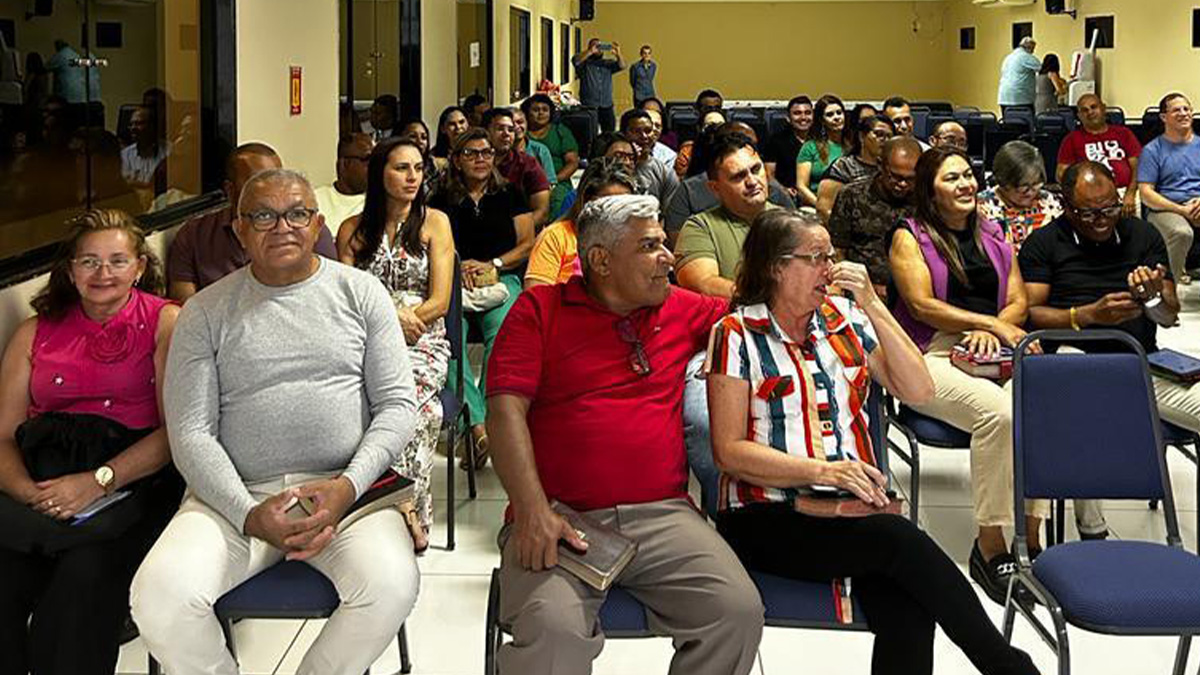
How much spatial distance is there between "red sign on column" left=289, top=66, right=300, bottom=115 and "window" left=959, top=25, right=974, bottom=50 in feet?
70.5

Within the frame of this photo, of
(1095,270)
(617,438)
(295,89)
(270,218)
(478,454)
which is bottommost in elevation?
(478,454)

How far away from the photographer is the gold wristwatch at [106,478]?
10.6 feet

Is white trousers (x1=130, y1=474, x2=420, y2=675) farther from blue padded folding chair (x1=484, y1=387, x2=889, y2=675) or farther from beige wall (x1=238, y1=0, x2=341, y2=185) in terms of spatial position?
beige wall (x1=238, y1=0, x2=341, y2=185)

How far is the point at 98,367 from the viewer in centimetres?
338

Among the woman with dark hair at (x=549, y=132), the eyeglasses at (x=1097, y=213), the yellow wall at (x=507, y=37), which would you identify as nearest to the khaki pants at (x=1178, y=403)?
the eyeglasses at (x=1097, y=213)

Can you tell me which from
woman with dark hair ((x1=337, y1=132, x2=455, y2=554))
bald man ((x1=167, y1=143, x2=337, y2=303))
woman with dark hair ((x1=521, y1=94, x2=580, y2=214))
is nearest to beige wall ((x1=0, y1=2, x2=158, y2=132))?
bald man ((x1=167, y1=143, x2=337, y2=303))

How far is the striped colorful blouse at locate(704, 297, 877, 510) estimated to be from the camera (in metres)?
3.13

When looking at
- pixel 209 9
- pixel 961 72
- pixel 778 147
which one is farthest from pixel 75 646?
pixel 961 72

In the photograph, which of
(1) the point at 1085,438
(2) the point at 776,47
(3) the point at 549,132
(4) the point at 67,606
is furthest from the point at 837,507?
(2) the point at 776,47

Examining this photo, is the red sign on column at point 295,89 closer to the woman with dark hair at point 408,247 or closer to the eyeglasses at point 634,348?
the woman with dark hair at point 408,247

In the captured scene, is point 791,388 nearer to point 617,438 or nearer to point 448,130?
point 617,438

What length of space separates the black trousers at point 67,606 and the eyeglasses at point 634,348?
1121 mm

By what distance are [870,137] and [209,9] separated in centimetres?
363

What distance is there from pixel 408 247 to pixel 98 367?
1.62 m
